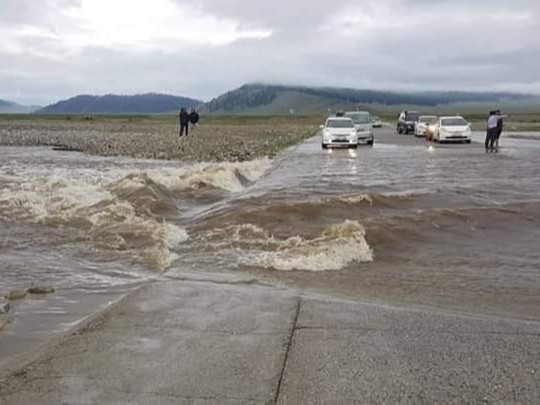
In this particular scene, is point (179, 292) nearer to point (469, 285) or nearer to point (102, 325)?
point (102, 325)

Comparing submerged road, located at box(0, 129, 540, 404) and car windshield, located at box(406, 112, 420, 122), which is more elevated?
car windshield, located at box(406, 112, 420, 122)

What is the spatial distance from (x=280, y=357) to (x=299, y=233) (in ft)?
19.5

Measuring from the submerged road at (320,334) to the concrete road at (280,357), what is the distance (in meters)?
0.01

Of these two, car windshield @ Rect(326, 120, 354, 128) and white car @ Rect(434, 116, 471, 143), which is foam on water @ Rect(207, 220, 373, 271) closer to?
car windshield @ Rect(326, 120, 354, 128)

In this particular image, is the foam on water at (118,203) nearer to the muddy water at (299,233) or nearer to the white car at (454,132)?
the muddy water at (299,233)

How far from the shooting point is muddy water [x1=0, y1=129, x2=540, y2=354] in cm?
773

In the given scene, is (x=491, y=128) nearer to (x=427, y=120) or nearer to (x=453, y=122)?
(x=453, y=122)

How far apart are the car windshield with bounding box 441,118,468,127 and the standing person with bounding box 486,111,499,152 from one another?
272 inches

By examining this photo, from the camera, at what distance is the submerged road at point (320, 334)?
4281mm

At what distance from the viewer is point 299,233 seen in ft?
35.2

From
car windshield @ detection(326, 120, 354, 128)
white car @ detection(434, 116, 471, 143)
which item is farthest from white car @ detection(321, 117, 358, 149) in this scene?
white car @ detection(434, 116, 471, 143)

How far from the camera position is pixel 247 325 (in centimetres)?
570

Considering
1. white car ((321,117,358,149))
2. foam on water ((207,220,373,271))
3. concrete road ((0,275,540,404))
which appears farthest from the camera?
white car ((321,117,358,149))

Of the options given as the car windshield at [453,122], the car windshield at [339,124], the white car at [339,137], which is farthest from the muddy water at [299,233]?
the car windshield at [453,122]
